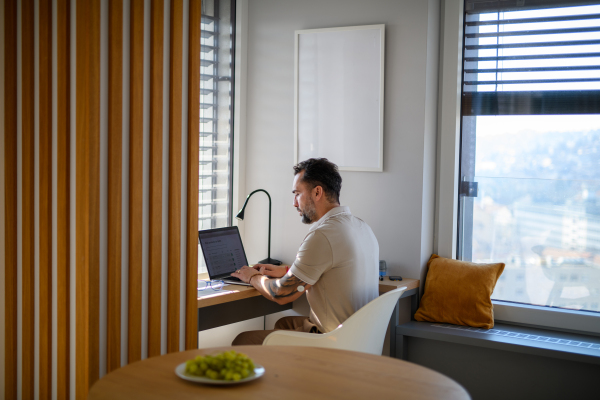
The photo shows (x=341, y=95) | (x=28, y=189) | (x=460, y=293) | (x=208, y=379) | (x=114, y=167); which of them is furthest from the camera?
(x=341, y=95)

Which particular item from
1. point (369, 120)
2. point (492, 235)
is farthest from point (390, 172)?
point (492, 235)

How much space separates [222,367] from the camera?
171cm

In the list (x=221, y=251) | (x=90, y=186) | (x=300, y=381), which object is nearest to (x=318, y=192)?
(x=221, y=251)

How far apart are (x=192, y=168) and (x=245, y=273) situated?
0.84 metres

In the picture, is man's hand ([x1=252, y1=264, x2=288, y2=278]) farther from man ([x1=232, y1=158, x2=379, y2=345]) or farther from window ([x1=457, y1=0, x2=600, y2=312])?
window ([x1=457, y1=0, x2=600, y2=312])

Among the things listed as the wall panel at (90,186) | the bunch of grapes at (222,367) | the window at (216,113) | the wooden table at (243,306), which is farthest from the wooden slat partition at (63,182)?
the window at (216,113)

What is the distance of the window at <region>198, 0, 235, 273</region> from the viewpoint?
153 inches

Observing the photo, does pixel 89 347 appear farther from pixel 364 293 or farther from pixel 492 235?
pixel 492 235

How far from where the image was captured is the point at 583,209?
336 cm

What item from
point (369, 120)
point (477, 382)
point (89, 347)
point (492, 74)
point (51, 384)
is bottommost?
point (477, 382)

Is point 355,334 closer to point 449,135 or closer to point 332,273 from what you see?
point 332,273

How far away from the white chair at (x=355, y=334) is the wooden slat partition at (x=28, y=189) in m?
1.00

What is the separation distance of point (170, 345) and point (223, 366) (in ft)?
3.23

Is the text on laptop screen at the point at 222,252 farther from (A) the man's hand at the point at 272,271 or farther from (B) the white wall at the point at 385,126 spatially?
(B) the white wall at the point at 385,126
